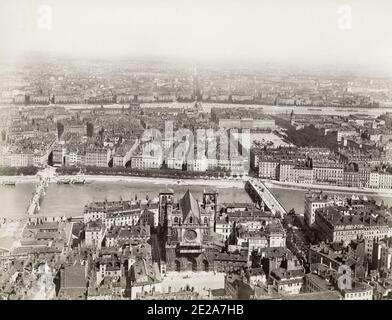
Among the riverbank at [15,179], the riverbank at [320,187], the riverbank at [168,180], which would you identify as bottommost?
the riverbank at [320,187]

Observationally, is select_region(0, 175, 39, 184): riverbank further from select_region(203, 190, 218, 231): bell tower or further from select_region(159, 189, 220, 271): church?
select_region(203, 190, 218, 231): bell tower

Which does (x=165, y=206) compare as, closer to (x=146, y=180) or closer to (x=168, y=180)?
(x=168, y=180)

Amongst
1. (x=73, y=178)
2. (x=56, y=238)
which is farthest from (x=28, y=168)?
(x=56, y=238)

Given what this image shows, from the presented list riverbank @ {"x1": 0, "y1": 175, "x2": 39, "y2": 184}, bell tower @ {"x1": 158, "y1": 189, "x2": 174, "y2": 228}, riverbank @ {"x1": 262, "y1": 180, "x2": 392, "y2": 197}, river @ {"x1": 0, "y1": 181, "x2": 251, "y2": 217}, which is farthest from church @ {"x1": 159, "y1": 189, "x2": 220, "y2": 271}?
riverbank @ {"x1": 0, "y1": 175, "x2": 39, "y2": 184}

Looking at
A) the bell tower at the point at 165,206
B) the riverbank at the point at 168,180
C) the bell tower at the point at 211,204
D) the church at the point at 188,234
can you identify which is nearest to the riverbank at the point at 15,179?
the riverbank at the point at 168,180

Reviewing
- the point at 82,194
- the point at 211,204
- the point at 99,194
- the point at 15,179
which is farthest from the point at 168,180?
the point at 15,179

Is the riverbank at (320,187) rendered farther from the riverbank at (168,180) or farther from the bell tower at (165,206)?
the bell tower at (165,206)

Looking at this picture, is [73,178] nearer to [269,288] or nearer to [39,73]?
[39,73]
